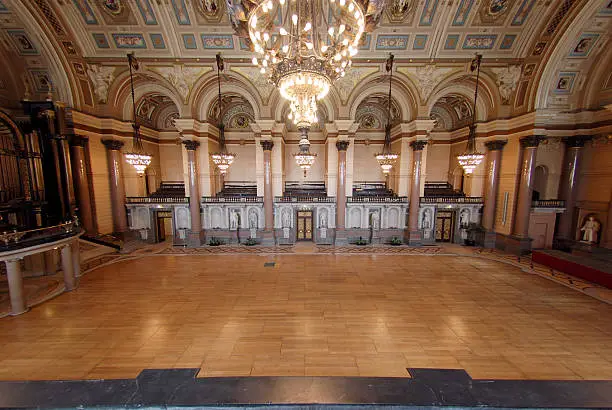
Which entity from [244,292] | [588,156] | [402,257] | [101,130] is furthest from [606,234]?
[101,130]

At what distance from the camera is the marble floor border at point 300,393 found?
179 centimetres

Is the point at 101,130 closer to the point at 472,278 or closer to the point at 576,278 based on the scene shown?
the point at 472,278

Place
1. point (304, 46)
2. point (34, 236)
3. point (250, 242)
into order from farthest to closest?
1. point (250, 242)
2. point (34, 236)
3. point (304, 46)

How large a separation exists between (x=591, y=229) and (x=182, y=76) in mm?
19312

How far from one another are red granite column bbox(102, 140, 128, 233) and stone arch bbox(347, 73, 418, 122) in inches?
459

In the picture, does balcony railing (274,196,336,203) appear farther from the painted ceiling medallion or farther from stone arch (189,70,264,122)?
the painted ceiling medallion

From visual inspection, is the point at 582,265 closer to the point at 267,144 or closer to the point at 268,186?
the point at 268,186

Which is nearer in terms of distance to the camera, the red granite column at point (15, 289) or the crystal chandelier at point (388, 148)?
the red granite column at point (15, 289)

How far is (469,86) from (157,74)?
14814 millimetres

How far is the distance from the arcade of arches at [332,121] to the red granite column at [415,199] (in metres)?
0.08

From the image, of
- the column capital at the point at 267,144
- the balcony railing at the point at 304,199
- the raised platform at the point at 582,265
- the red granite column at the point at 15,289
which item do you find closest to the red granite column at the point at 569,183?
the raised platform at the point at 582,265

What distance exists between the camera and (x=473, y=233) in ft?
38.4

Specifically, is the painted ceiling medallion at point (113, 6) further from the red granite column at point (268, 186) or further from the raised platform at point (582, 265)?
the raised platform at point (582, 265)

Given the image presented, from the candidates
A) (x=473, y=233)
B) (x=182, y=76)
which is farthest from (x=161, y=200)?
(x=473, y=233)
